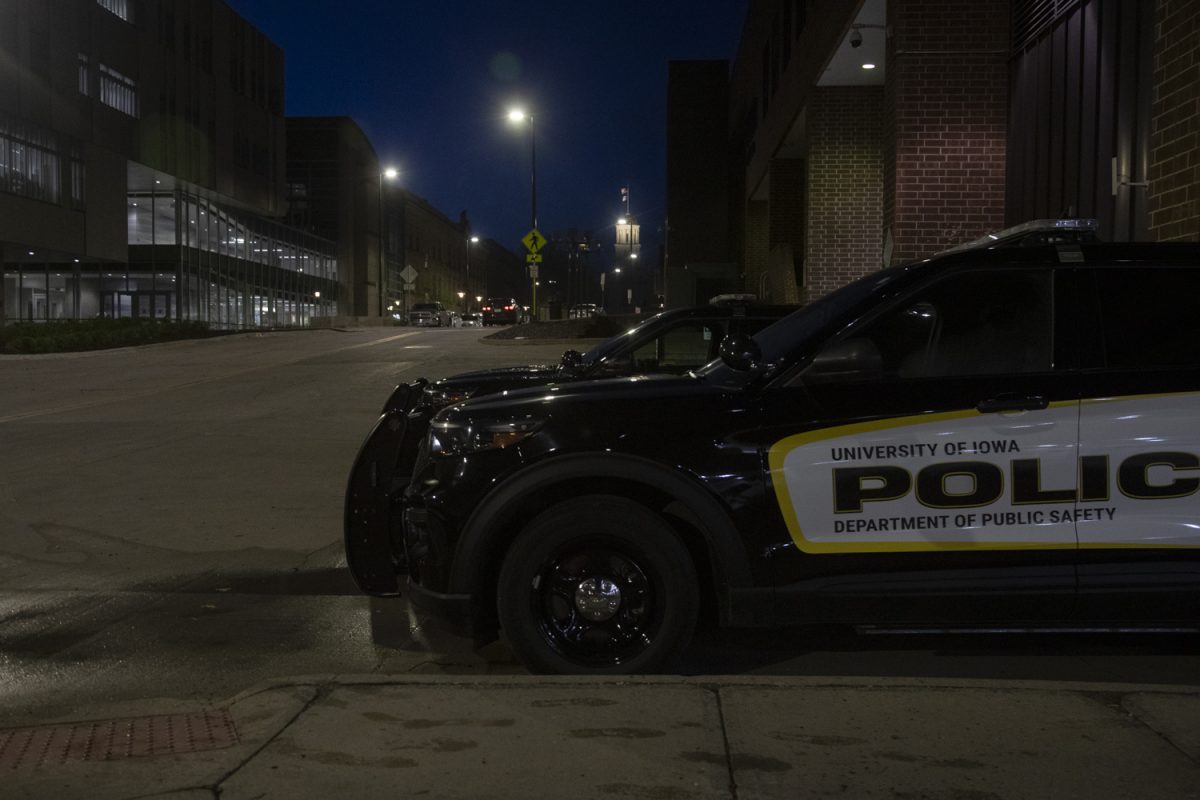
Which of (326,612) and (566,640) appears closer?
(566,640)

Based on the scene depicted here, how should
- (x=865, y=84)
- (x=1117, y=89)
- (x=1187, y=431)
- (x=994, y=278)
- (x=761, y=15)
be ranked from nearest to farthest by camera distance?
(x=1187, y=431), (x=994, y=278), (x=1117, y=89), (x=865, y=84), (x=761, y=15)

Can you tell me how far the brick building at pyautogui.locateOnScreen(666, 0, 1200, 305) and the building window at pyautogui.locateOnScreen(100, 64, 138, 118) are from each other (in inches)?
1170

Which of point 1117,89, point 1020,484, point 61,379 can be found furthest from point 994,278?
point 61,379

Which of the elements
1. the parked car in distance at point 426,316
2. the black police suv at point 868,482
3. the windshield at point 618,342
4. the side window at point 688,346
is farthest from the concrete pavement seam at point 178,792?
the parked car in distance at point 426,316

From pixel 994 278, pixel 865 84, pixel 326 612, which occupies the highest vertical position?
pixel 865 84

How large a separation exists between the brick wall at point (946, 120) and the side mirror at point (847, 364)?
8.61m

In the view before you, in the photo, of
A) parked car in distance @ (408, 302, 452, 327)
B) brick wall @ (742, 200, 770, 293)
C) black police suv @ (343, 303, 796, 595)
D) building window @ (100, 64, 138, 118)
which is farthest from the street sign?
parked car in distance @ (408, 302, 452, 327)

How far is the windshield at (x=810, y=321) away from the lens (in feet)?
15.7

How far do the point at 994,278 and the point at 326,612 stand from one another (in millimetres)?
3894

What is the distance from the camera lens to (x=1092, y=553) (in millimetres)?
4477

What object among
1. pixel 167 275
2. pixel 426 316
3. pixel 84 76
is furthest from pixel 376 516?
pixel 426 316

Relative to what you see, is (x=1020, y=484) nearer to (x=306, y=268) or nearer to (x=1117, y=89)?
(x=1117, y=89)

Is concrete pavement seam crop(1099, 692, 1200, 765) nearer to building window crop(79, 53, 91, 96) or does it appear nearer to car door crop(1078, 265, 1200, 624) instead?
car door crop(1078, 265, 1200, 624)

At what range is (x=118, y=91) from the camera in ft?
143
